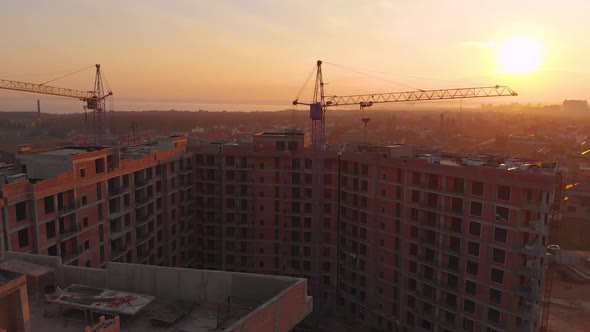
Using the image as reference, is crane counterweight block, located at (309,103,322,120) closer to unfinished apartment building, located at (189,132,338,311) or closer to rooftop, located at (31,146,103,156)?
unfinished apartment building, located at (189,132,338,311)

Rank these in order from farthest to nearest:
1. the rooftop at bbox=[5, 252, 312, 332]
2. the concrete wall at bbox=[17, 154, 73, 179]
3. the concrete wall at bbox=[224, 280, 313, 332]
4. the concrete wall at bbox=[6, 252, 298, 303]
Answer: the concrete wall at bbox=[17, 154, 73, 179]
the concrete wall at bbox=[6, 252, 298, 303]
the rooftop at bbox=[5, 252, 312, 332]
the concrete wall at bbox=[224, 280, 313, 332]

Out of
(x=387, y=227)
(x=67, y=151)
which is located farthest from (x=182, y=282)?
(x=387, y=227)

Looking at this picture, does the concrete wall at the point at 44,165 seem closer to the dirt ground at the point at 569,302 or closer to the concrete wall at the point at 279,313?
the concrete wall at the point at 279,313

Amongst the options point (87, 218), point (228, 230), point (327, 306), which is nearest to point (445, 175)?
point (327, 306)

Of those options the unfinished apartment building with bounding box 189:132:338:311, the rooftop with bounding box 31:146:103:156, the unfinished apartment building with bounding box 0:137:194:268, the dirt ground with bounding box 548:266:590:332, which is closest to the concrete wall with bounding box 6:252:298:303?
the unfinished apartment building with bounding box 0:137:194:268

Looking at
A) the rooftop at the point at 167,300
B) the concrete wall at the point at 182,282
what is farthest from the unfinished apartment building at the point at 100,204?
the concrete wall at the point at 182,282

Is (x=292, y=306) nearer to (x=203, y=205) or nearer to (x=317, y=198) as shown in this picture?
(x=317, y=198)
